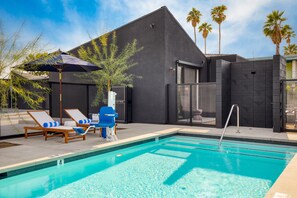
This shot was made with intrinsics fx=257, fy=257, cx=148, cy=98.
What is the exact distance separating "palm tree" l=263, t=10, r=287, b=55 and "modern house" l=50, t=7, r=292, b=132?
12799 millimetres

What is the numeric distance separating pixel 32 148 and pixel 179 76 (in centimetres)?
847

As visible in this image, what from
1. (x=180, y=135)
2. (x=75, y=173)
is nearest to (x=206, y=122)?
(x=180, y=135)

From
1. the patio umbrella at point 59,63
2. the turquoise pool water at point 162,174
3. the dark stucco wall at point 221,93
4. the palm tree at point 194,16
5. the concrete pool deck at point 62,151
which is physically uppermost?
the palm tree at point 194,16

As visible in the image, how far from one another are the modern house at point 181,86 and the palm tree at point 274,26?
12799 millimetres

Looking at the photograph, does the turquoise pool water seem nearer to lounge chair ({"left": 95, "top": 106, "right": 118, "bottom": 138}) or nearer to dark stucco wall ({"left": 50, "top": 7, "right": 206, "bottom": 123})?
lounge chair ({"left": 95, "top": 106, "right": 118, "bottom": 138})

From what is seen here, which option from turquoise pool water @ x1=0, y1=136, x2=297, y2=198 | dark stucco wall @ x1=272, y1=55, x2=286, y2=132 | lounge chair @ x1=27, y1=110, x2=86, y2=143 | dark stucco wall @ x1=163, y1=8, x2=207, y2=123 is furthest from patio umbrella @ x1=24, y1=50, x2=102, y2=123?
dark stucco wall @ x1=272, y1=55, x2=286, y2=132

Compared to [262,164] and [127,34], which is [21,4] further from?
[262,164]

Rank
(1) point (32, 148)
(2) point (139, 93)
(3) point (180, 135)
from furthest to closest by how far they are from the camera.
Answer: (2) point (139, 93)
(3) point (180, 135)
(1) point (32, 148)

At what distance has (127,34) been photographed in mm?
13125

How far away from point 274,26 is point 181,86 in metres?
16.7

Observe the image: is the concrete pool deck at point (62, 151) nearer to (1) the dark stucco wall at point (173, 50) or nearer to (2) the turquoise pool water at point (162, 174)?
(2) the turquoise pool water at point (162, 174)

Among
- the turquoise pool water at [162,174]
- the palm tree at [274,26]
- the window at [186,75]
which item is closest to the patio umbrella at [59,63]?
the turquoise pool water at [162,174]

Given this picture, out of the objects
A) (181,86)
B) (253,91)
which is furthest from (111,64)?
(253,91)

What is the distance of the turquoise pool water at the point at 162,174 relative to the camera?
423cm
